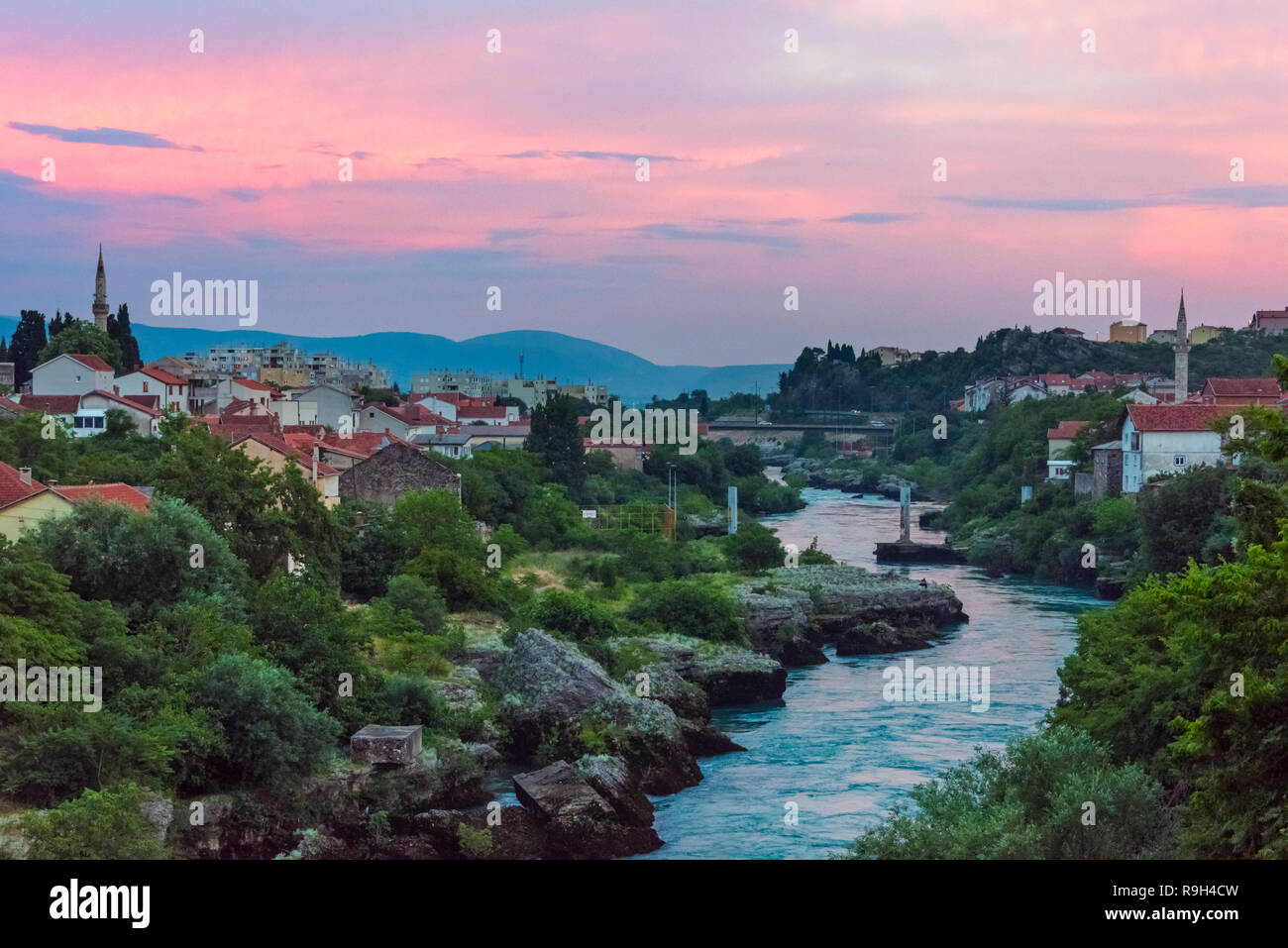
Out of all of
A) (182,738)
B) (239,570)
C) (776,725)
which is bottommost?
(776,725)

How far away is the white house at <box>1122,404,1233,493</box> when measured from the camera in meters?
51.8

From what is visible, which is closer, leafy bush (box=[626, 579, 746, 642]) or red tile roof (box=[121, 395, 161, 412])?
leafy bush (box=[626, 579, 746, 642])

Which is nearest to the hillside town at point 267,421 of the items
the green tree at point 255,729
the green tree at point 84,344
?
the green tree at point 84,344

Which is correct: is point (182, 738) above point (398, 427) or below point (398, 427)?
below

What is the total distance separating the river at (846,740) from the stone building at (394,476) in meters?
11.9

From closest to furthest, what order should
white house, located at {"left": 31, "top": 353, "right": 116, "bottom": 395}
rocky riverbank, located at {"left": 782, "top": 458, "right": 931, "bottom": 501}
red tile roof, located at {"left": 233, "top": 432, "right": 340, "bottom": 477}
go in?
red tile roof, located at {"left": 233, "top": 432, "right": 340, "bottom": 477}
white house, located at {"left": 31, "top": 353, "right": 116, "bottom": 395}
rocky riverbank, located at {"left": 782, "top": 458, "right": 931, "bottom": 501}

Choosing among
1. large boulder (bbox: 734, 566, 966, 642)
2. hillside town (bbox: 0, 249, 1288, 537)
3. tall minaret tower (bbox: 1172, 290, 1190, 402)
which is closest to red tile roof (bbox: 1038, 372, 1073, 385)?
hillside town (bbox: 0, 249, 1288, 537)

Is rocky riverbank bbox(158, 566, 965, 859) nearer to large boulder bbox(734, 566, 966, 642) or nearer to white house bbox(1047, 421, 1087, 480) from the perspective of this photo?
large boulder bbox(734, 566, 966, 642)

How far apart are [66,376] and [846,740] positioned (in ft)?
117

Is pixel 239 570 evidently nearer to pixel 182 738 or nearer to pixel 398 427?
pixel 182 738

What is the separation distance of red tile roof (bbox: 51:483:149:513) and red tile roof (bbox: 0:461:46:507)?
0.43 metres
